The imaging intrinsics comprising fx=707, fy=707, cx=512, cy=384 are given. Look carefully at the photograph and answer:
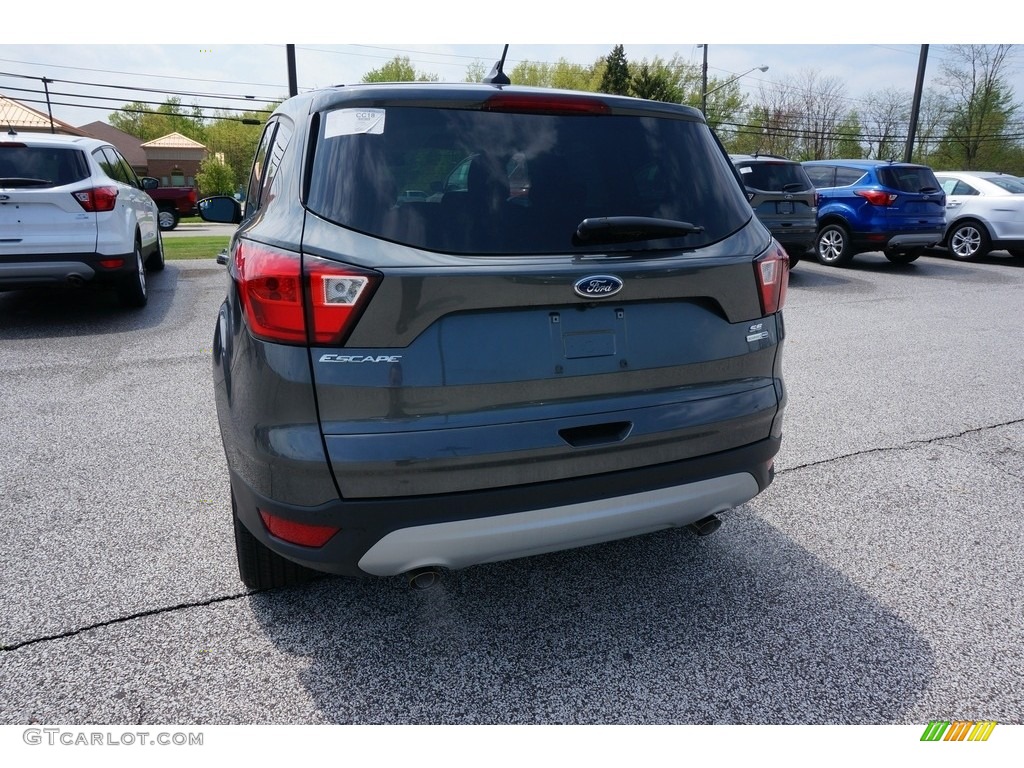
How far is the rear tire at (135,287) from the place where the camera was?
7322 mm

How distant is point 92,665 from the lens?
7.26 ft

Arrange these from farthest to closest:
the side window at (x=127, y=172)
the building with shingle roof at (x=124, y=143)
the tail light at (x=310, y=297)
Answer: the building with shingle roof at (x=124, y=143) < the side window at (x=127, y=172) < the tail light at (x=310, y=297)

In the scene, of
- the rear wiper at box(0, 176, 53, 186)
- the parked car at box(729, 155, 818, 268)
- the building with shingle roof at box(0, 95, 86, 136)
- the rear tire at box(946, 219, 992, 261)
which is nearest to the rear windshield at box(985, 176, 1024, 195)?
the rear tire at box(946, 219, 992, 261)

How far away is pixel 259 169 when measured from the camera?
2949mm

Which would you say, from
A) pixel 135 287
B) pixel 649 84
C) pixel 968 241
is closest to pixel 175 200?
pixel 135 287

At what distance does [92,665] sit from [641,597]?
6.07ft

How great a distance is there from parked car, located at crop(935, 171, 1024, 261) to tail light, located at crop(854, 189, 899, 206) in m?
3.12

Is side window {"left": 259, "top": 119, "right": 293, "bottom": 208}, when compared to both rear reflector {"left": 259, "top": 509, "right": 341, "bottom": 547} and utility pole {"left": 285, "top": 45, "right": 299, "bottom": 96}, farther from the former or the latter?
utility pole {"left": 285, "top": 45, "right": 299, "bottom": 96}

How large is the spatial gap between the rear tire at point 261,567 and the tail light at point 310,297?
918 mm

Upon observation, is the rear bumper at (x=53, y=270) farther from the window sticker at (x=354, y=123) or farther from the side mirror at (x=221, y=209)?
the window sticker at (x=354, y=123)

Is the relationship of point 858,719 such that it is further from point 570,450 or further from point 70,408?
point 70,408

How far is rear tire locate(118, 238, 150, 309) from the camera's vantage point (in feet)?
24.0

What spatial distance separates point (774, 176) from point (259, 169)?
9352mm

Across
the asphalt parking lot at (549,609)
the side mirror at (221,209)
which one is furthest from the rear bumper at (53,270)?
the side mirror at (221,209)
